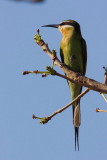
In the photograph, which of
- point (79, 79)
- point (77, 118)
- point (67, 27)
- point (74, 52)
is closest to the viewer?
point (79, 79)

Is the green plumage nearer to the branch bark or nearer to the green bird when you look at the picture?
the green bird

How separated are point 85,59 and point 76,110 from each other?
1341 millimetres

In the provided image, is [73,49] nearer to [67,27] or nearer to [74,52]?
[74,52]

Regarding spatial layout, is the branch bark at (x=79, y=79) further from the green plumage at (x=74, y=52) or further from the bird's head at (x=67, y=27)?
the bird's head at (x=67, y=27)

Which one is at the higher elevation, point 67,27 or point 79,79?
point 67,27

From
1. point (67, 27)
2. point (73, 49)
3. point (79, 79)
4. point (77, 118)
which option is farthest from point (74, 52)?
point (79, 79)

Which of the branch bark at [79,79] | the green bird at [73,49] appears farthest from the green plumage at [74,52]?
the branch bark at [79,79]

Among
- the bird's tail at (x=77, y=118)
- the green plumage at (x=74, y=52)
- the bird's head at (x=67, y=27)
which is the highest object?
the bird's head at (x=67, y=27)

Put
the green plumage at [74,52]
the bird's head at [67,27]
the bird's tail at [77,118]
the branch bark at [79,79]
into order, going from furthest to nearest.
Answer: the bird's head at [67,27] → the green plumage at [74,52] → the bird's tail at [77,118] → the branch bark at [79,79]

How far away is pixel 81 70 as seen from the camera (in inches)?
188

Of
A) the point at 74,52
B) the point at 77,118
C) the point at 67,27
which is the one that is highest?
the point at 67,27

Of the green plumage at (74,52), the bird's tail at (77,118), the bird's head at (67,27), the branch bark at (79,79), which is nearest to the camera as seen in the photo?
the branch bark at (79,79)

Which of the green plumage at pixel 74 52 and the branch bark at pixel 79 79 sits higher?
the green plumage at pixel 74 52

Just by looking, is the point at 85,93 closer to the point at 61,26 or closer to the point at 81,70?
the point at 81,70
